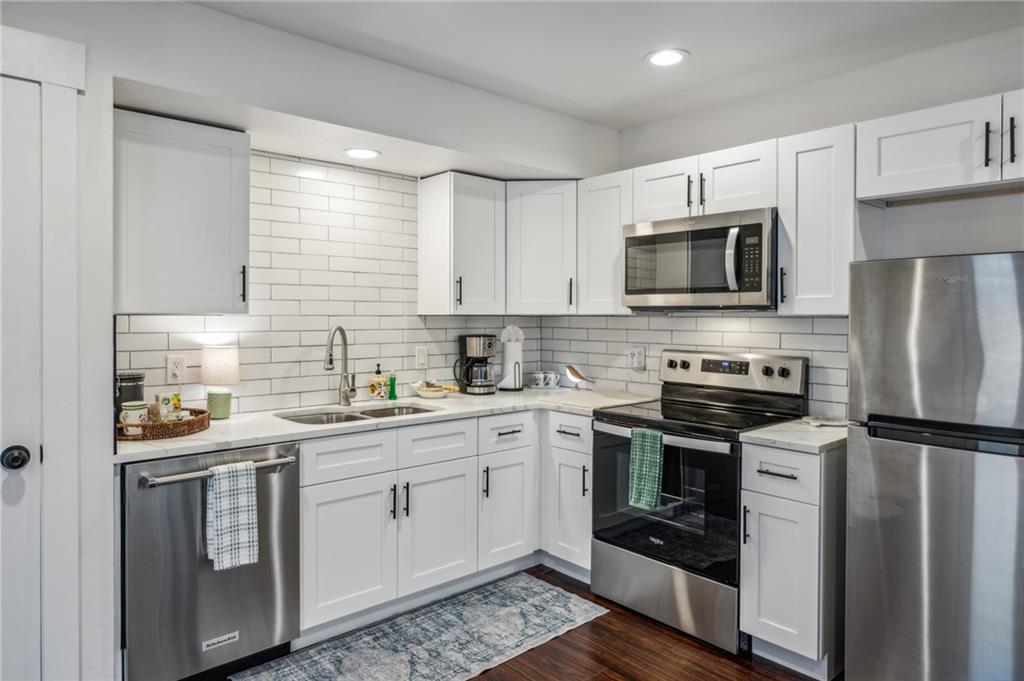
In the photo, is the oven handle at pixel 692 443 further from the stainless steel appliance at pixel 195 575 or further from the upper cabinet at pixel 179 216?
the upper cabinet at pixel 179 216

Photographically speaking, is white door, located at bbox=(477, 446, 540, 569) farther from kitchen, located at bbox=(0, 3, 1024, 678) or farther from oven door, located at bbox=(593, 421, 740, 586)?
oven door, located at bbox=(593, 421, 740, 586)

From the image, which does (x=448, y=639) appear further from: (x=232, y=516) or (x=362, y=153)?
(x=362, y=153)

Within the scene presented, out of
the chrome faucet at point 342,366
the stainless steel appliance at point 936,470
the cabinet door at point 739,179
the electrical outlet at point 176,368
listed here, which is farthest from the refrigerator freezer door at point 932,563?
the electrical outlet at point 176,368

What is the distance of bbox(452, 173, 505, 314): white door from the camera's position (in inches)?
136

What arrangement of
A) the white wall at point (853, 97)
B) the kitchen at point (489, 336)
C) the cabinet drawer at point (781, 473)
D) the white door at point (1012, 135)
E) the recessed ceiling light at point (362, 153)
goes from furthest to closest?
Result: the recessed ceiling light at point (362, 153), the white wall at point (853, 97), the cabinet drawer at point (781, 473), the white door at point (1012, 135), the kitchen at point (489, 336)

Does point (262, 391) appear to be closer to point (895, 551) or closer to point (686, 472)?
point (686, 472)

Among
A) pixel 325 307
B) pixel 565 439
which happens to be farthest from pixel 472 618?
pixel 325 307

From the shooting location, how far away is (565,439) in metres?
3.31

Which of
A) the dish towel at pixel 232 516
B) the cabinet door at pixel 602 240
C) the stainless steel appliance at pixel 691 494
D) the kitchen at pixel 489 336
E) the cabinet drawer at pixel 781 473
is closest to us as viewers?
the kitchen at pixel 489 336

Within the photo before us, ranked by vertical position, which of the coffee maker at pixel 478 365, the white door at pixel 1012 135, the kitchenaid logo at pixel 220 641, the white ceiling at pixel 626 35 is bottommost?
the kitchenaid logo at pixel 220 641

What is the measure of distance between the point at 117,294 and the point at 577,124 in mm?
2506

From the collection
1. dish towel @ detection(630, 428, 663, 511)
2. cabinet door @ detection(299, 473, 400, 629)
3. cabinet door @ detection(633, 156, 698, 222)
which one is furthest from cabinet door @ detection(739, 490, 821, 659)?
cabinet door @ detection(299, 473, 400, 629)

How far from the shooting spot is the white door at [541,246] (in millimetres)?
3641

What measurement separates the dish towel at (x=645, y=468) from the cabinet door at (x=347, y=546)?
109cm
